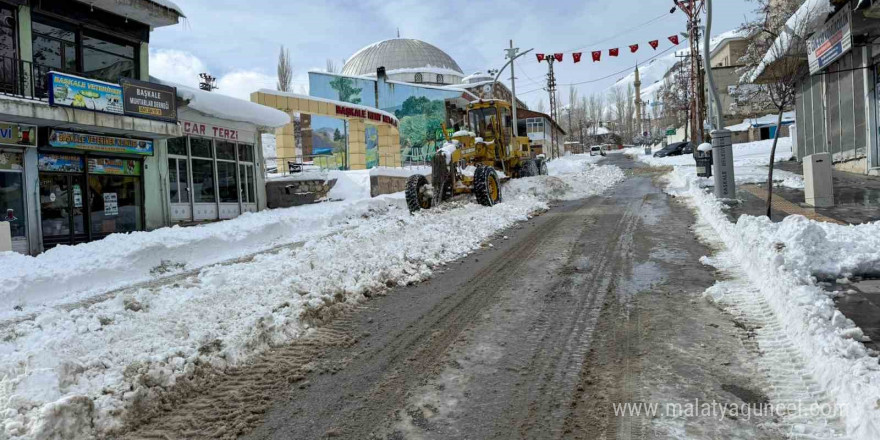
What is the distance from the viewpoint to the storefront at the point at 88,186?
13844 millimetres

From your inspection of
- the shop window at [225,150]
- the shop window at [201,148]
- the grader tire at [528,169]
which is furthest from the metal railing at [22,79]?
the grader tire at [528,169]

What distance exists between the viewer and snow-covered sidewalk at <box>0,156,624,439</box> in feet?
12.0

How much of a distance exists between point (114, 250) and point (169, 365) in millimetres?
8049

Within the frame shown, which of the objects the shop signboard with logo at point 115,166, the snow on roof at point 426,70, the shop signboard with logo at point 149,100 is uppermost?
the snow on roof at point 426,70

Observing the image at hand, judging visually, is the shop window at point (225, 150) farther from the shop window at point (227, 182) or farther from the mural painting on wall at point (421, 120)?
the mural painting on wall at point (421, 120)

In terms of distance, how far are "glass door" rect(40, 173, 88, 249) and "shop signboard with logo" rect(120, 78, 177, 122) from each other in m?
2.45

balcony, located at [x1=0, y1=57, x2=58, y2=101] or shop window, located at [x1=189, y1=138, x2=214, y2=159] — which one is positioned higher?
balcony, located at [x1=0, y1=57, x2=58, y2=101]

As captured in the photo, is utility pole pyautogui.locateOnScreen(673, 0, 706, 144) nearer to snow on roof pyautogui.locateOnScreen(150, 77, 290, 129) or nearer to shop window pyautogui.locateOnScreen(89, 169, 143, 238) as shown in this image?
snow on roof pyautogui.locateOnScreen(150, 77, 290, 129)

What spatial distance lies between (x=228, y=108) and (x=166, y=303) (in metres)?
13.6

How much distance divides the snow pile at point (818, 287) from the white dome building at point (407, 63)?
48.9 meters

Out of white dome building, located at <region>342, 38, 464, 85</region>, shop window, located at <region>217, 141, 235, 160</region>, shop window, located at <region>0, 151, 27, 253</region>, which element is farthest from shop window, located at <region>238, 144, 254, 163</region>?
white dome building, located at <region>342, 38, 464, 85</region>

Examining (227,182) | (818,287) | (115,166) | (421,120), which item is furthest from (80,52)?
(421,120)

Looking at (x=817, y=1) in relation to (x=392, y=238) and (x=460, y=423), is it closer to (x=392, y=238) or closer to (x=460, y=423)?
(x=392, y=238)

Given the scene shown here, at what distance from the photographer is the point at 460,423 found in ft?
10.9
